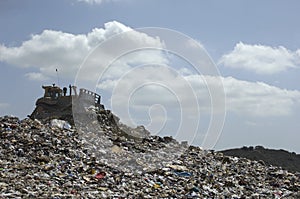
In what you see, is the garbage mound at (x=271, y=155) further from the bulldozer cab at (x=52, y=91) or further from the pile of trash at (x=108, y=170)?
the bulldozer cab at (x=52, y=91)

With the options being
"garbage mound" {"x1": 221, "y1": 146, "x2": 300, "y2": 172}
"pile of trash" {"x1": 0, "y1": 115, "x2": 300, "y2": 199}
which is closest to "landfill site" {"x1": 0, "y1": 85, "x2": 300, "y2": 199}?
"pile of trash" {"x1": 0, "y1": 115, "x2": 300, "y2": 199}

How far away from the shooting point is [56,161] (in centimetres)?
874

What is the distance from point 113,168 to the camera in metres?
8.97

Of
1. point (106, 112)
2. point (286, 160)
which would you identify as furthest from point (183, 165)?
point (286, 160)

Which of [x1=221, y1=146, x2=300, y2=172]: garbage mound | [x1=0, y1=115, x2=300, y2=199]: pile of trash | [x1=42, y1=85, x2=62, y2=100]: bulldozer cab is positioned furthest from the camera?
[x1=42, y1=85, x2=62, y2=100]: bulldozer cab

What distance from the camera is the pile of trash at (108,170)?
24.3ft

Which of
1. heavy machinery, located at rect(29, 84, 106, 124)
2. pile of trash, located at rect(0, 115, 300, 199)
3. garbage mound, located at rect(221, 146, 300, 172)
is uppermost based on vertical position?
heavy machinery, located at rect(29, 84, 106, 124)

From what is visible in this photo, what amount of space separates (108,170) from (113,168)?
0.21 metres

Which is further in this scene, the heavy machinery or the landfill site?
the heavy machinery

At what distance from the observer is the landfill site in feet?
24.5

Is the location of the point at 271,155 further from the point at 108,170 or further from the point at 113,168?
the point at 108,170

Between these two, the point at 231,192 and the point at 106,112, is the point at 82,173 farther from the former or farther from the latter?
the point at 106,112

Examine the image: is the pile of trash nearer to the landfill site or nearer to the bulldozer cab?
the landfill site

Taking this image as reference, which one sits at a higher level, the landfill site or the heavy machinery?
the heavy machinery
